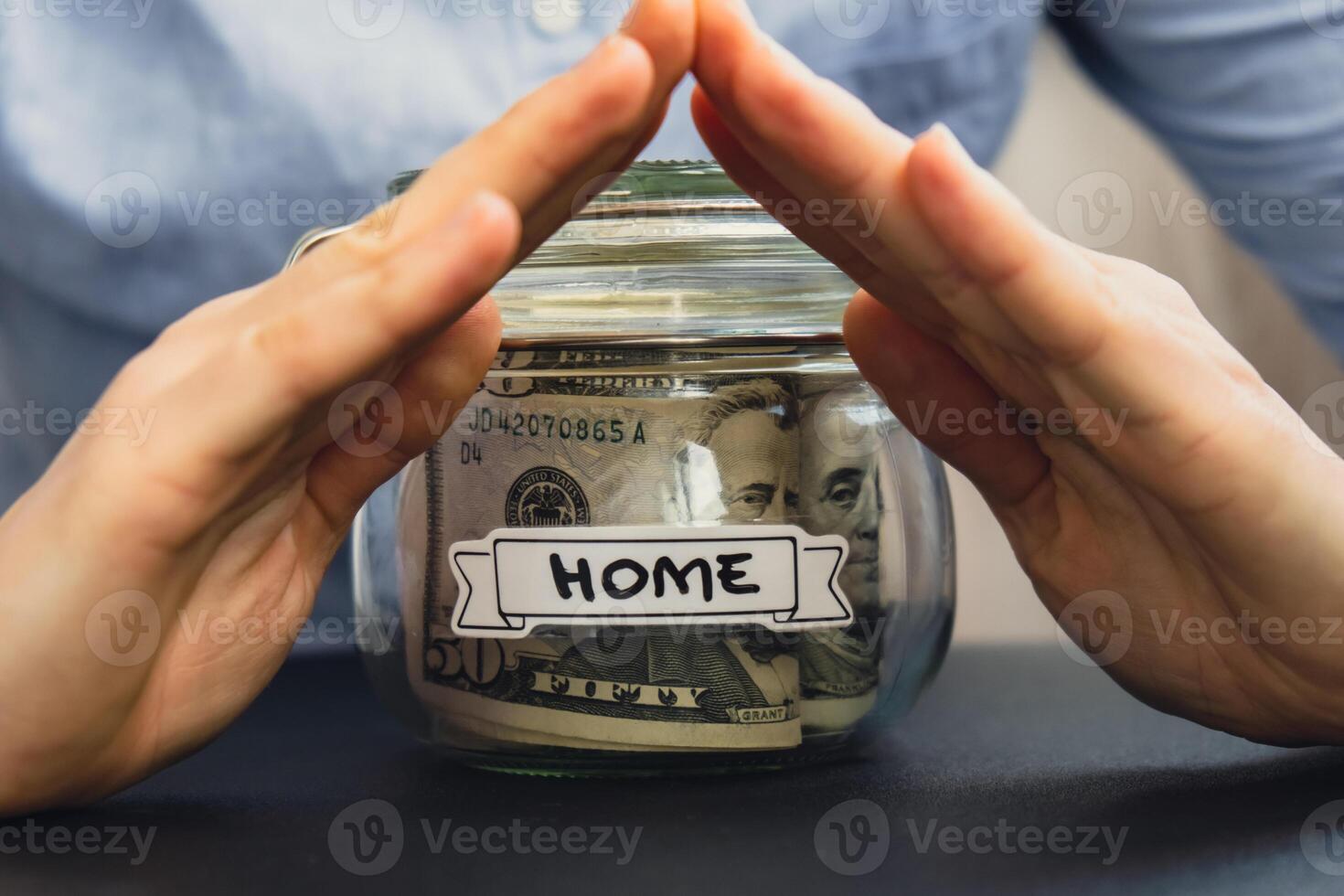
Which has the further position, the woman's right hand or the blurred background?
the blurred background

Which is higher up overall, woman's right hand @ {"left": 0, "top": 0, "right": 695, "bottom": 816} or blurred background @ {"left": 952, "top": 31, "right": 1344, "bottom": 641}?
woman's right hand @ {"left": 0, "top": 0, "right": 695, "bottom": 816}

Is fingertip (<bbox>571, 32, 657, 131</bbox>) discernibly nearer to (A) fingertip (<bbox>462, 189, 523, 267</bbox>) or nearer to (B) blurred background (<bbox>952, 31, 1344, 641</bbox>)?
(A) fingertip (<bbox>462, 189, 523, 267</bbox>)

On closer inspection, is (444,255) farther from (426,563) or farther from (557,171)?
(426,563)

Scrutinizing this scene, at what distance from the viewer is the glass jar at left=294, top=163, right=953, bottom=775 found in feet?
1.16

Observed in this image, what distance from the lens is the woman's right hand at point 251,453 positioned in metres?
0.28

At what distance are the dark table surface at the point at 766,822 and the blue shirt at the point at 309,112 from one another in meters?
0.37

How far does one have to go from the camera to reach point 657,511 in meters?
0.36

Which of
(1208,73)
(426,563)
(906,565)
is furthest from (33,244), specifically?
(1208,73)

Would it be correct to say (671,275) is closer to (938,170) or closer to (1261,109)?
(938,170)

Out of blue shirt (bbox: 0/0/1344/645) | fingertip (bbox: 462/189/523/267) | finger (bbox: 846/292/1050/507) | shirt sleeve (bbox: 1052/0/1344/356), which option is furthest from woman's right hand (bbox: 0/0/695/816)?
shirt sleeve (bbox: 1052/0/1344/356)

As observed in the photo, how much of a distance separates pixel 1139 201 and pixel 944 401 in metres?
0.71

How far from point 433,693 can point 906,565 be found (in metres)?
0.19

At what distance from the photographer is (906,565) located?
1.42ft

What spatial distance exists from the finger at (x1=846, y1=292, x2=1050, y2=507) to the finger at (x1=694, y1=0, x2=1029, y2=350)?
0.22 ft
